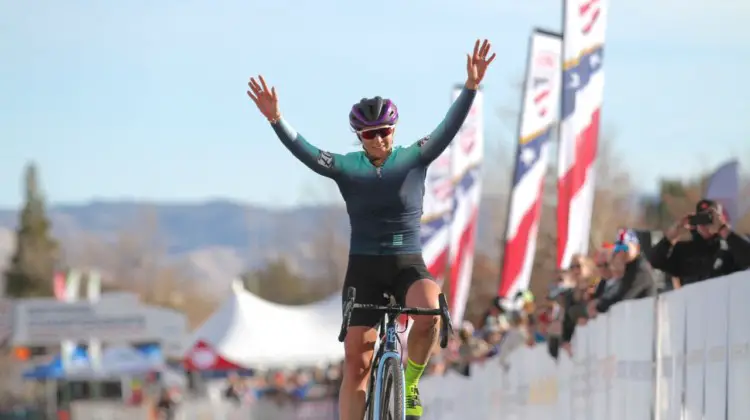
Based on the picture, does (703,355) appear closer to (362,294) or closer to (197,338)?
(362,294)

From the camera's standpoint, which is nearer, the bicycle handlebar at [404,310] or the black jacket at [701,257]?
the bicycle handlebar at [404,310]

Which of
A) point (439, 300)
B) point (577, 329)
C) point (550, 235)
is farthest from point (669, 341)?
point (550, 235)

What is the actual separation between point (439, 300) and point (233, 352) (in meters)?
40.4

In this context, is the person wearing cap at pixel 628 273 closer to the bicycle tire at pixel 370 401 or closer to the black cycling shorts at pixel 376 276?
the black cycling shorts at pixel 376 276

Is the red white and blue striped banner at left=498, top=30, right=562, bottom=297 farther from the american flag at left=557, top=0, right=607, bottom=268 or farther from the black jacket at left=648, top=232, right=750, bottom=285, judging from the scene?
the black jacket at left=648, top=232, right=750, bottom=285

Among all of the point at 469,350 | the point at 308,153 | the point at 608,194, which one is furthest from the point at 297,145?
the point at 608,194

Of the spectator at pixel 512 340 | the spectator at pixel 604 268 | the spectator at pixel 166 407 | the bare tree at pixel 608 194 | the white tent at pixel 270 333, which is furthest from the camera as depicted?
the bare tree at pixel 608 194

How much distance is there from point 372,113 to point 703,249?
3.25m

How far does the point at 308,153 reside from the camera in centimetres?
1070

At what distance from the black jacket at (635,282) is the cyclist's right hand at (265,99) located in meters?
3.49

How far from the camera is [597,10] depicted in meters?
21.1

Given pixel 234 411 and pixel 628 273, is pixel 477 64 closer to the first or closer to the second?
pixel 628 273

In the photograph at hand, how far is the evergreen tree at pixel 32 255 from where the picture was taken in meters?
165

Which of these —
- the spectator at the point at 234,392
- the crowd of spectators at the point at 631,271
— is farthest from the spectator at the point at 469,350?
the spectator at the point at 234,392
